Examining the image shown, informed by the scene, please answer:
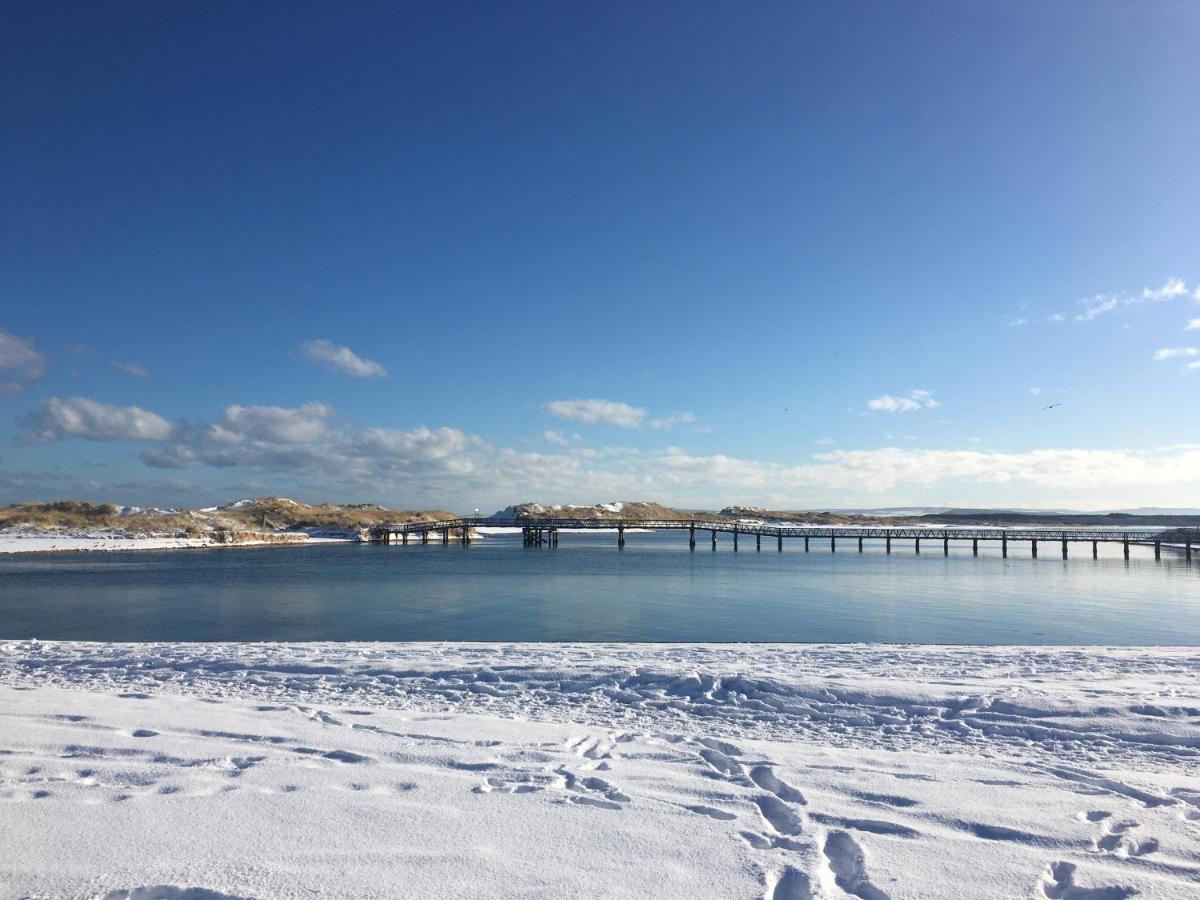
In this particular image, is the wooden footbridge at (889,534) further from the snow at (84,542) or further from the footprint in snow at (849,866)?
the footprint in snow at (849,866)

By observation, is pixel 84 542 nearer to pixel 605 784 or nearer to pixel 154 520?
pixel 154 520

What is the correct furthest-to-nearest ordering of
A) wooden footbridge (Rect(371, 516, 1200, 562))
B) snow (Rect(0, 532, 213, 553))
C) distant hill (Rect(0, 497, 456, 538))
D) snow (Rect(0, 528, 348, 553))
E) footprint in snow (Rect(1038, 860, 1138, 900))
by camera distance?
distant hill (Rect(0, 497, 456, 538))
snow (Rect(0, 528, 348, 553))
snow (Rect(0, 532, 213, 553))
wooden footbridge (Rect(371, 516, 1200, 562))
footprint in snow (Rect(1038, 860, 1138, 900))

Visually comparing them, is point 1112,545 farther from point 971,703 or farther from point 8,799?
point 8,799

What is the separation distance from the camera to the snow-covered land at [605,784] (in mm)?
4664

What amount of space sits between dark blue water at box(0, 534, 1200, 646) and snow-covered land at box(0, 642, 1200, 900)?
979 cm

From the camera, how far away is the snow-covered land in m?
4.66

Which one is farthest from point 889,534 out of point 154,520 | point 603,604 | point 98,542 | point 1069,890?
point 154,520

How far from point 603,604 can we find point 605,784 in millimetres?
22809

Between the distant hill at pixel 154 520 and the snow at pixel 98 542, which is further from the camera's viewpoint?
the distant hill at pixel 154 520

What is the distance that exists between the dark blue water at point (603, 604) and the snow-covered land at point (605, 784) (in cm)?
979

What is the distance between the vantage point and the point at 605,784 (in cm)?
635

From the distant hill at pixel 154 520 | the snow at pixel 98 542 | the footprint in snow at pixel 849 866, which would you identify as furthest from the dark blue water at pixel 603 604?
the distant hill at pixel 154 520

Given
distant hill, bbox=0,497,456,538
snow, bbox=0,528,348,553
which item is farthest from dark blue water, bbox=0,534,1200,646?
distant hill, bbox=0,497,456,538

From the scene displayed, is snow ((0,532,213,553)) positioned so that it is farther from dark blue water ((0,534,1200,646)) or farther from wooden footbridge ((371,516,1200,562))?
dark blue water ((0,534,1200,646))
